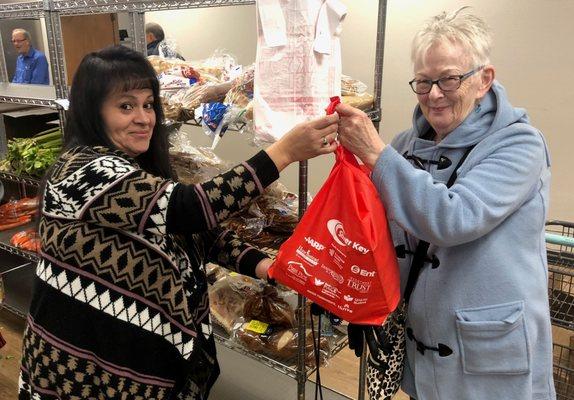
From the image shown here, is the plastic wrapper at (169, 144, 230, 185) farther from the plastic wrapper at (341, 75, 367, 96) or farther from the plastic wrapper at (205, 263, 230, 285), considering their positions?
the plastic wrapper at (341, 75, 367, 96)

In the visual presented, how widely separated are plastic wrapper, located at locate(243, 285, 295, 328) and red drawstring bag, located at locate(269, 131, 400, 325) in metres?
0.68

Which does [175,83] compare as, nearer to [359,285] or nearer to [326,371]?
[359,285]

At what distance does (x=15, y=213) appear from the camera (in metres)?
3.22


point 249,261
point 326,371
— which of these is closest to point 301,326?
point 249,261

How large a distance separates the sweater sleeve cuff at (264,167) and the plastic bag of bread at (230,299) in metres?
0.88

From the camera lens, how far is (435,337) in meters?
1.24

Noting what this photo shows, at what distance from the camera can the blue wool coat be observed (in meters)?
1.05

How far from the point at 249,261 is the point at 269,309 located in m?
0.41

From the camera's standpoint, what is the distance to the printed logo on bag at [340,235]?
1.08m

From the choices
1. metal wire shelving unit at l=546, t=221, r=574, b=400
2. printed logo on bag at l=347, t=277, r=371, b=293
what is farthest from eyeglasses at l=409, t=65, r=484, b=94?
metal wire shelving unit at l=546, t=221, r=574, b=400

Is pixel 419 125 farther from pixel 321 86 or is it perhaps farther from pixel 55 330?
pixel 55 330

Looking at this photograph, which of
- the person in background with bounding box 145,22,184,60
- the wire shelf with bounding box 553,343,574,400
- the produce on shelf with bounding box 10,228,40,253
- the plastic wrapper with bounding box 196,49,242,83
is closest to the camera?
the wire shelf with bounding box 553,343,574,400

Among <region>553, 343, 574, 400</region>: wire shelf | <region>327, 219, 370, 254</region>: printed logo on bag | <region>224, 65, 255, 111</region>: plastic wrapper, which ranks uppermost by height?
<region>224, 65, 255, 111</region>: plastic wrapper

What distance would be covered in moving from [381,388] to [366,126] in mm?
808
